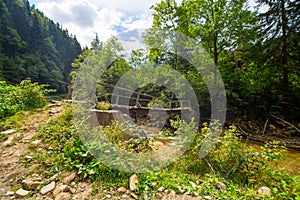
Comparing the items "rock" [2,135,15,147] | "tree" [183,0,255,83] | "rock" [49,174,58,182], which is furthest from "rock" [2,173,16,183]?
"tree" [183,0,255,83]

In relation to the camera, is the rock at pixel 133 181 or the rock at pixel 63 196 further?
the rock at pixel 133 181

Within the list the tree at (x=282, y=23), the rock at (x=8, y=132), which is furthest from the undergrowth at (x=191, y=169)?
the tree at (x=282, y=23)

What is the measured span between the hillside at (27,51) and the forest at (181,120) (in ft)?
65.0

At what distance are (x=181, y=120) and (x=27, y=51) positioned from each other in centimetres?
4377

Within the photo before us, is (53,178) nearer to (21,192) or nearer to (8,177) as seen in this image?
(21,192)

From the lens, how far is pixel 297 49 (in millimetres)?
8531

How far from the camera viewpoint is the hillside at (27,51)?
28431 mm

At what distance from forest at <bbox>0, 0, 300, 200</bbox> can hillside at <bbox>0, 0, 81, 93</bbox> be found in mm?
19812

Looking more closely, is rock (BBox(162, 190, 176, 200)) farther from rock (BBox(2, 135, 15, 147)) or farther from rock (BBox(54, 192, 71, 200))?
rock (BBox(2, 135, 15, 147))

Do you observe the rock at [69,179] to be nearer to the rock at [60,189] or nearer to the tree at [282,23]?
the rock at [60,189]

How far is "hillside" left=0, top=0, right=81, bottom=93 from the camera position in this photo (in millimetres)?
28431

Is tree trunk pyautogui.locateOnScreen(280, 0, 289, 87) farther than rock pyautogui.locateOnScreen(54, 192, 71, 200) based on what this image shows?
Yes

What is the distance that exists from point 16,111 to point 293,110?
39.1 ft

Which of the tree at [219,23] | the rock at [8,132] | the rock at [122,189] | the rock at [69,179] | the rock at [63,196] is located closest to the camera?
the rock at [63,196]
